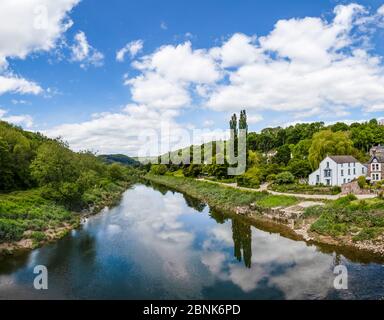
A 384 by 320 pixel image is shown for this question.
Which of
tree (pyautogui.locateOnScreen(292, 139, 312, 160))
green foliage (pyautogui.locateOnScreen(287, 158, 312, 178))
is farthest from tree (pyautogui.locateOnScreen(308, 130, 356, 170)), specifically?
tree (pyautogui.locateOnScreen(292, 139, 312, 160))

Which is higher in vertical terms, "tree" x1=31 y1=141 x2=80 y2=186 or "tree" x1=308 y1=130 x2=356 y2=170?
"tree" x1=308 y1=130 x2=356 y2=170

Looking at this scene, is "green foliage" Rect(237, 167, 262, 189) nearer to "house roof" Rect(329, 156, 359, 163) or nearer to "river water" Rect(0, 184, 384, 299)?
"house roof" Rect(329, 156, 359, 163)

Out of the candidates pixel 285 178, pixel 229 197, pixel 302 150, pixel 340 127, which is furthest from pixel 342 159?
pixel 340 127

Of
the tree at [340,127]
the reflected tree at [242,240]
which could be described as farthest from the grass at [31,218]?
the tree at [340,127]

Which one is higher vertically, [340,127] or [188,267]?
[340,127]

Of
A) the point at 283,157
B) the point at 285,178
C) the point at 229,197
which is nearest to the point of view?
the point at 229,197

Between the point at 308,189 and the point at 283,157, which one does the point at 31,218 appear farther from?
the point at 283,157

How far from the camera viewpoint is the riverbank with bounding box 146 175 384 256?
24.5m

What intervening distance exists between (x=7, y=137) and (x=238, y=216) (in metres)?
38.5

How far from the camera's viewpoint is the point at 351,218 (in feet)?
89.0

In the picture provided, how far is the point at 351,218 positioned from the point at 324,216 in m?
2.43

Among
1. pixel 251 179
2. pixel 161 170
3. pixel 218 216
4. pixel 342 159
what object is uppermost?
pixel 342 159

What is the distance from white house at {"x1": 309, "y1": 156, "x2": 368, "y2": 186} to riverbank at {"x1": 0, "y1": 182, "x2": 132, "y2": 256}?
33.0 m
